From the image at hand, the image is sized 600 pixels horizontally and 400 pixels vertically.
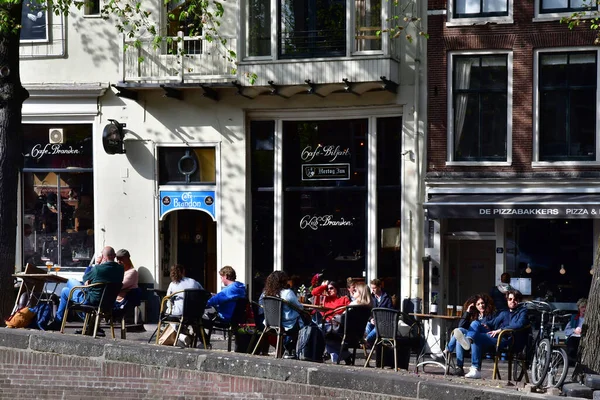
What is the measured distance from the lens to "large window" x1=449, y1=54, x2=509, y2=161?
804 inches

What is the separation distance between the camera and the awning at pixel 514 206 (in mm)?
19172

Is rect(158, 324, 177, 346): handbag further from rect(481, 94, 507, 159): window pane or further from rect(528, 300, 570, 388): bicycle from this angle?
rect(481, 94, 507, 159): window pane

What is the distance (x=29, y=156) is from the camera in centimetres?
2316

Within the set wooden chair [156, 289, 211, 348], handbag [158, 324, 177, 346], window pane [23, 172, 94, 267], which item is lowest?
handbag [158, 324, 177, 346]

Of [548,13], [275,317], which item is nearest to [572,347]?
[275,317]

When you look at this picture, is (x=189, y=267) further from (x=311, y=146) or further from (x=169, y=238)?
(x=311, y=146)

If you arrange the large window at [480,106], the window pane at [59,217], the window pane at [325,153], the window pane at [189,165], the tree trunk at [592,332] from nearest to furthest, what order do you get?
1. the tree trunk at [592,332]
2. the large window at [480,106]
3. the window pane at [325,153]
4. the window pane at [189,165]
5. the window pane at [59,217]

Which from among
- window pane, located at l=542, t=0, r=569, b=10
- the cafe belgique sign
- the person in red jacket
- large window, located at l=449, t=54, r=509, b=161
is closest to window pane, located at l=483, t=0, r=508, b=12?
window pane, located at l=542, t=0, r=569, b=10

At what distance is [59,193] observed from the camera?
75.5 ft

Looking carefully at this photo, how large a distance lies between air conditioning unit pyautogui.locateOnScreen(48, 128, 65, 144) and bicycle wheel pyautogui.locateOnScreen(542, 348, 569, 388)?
12.8 m

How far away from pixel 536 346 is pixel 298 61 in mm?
8809

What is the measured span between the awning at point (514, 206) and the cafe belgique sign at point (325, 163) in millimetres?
2097

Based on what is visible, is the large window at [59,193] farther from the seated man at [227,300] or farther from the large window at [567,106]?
the large window at [567,106]

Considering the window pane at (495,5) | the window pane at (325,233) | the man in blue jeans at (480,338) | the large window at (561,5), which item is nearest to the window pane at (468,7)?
the window pane at (495,5)
